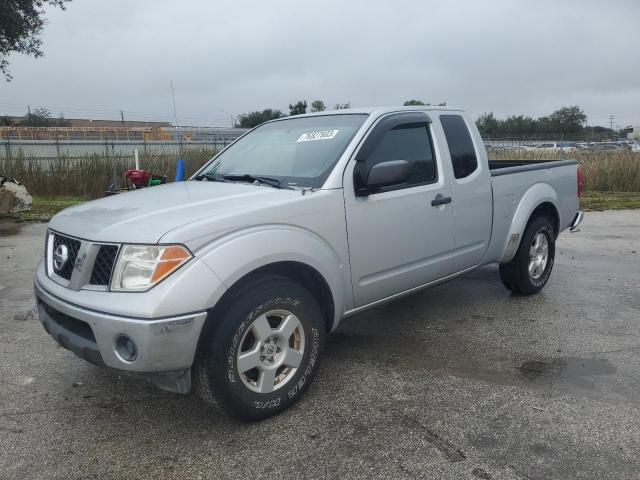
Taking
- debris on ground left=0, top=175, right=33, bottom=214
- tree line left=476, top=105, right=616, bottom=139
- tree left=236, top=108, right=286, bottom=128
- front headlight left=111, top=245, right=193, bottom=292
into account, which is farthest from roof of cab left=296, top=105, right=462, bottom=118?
tree line left=476, top=105, right=616, bottom=139

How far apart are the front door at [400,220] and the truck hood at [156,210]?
551 millimetres

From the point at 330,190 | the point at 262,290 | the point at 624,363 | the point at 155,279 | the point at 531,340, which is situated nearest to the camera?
the point at 155,279

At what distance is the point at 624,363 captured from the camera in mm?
4094

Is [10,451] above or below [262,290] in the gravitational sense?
below

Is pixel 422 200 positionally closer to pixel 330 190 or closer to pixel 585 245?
pixel 330 190

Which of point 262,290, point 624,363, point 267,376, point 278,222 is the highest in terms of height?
point 278,222

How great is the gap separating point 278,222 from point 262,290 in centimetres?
42

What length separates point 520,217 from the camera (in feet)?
17.2

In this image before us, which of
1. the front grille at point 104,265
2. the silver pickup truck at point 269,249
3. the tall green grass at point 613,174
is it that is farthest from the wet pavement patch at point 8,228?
the tall green grass at point 613,174

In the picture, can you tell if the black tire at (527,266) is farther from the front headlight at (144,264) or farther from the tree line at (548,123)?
the tree line at (548,123)

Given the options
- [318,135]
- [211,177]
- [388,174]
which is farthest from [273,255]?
[211,177]

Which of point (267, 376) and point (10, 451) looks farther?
point (267, 376)

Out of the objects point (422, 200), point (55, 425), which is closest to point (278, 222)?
point (422, 200)

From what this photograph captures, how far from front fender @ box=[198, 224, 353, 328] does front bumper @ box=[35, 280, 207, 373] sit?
0.21 metres
